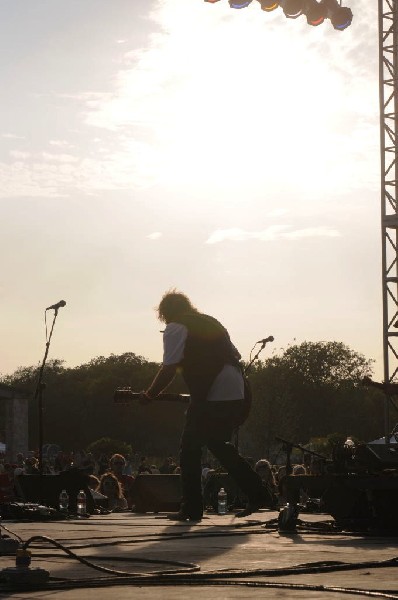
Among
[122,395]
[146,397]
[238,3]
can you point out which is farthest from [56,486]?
[238,3]

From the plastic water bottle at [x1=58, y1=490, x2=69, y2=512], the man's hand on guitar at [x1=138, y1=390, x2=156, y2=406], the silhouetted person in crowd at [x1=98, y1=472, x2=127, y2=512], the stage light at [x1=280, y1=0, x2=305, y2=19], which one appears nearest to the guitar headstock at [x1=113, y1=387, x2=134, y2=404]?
the man's hand on guitar at [x1=138, y1=390, x2=156, y2=406]

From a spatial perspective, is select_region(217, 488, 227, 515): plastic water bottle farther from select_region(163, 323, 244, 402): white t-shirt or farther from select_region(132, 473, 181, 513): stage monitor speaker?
select_region(163, 323, 244, 402): white t-shirt

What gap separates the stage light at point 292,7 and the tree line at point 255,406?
191ft

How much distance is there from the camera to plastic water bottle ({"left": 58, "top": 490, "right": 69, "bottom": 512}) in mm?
11172

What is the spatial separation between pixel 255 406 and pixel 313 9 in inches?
2512

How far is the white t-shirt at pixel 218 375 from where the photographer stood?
868cm

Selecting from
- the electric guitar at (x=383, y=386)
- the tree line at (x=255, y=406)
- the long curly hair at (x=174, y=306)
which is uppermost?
the tree line at (x=255, y=406)

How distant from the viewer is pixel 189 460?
8969mm

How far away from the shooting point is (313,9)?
17.4 m

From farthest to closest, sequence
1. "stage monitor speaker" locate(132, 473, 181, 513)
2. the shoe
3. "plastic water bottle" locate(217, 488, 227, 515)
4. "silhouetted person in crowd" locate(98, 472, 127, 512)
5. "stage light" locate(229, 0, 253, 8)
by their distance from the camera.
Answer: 1. "stage light" locate(229, 0, 253, 8)
2. "silhouetted person in crowd" locate(98, 472, 127, 512)
3. "stage monitor speaker" locate(132, 473, 181, 513)
4. "plastic water bottle" locate(217, 488, 227, 515)
5. the shoe

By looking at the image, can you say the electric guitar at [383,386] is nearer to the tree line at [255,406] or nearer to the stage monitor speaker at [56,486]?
the stage monitor speaker at [56,486]

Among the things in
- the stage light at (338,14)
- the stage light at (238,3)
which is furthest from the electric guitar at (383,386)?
the stage light at (338,14)

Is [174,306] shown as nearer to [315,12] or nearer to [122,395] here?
[122,395]

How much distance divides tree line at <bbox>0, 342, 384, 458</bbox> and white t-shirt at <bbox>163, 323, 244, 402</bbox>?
214ft
